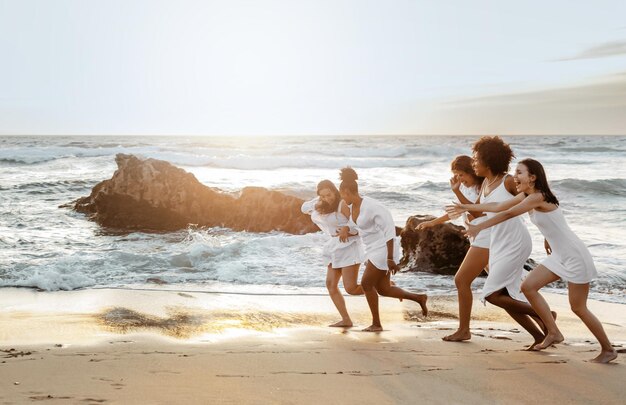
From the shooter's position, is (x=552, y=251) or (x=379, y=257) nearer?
(x=552, y=251)

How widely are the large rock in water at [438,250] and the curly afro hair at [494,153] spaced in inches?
188

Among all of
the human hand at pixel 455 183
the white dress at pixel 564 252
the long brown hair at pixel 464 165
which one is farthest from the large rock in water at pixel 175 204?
the white dress at pixel 564 252

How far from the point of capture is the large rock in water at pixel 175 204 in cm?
1484

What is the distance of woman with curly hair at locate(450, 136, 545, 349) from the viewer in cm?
571

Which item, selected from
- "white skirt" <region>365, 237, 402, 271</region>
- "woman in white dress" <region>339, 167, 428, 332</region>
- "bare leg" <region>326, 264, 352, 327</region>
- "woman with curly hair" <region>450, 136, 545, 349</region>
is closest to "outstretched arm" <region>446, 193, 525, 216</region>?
"woman with curly hair" <region>450, 136, 545, 349</region>

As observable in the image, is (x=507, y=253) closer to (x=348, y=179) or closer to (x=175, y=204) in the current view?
(x=348, y=179)

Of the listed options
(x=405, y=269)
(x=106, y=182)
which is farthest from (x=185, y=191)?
(x=405, y=269)

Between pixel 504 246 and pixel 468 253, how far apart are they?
415 mm

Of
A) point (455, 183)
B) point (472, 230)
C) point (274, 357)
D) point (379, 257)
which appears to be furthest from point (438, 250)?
point (274, 357)

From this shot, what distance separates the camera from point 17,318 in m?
7.16

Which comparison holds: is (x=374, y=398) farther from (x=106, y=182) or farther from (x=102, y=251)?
(x=106, y=182)

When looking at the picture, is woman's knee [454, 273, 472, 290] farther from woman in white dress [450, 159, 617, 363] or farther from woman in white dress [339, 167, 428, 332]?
woman in white dress [339, 167, 428, 332]

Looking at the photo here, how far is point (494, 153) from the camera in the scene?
5797 mm

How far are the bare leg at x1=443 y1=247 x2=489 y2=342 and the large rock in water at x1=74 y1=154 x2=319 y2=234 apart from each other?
8527 mm
